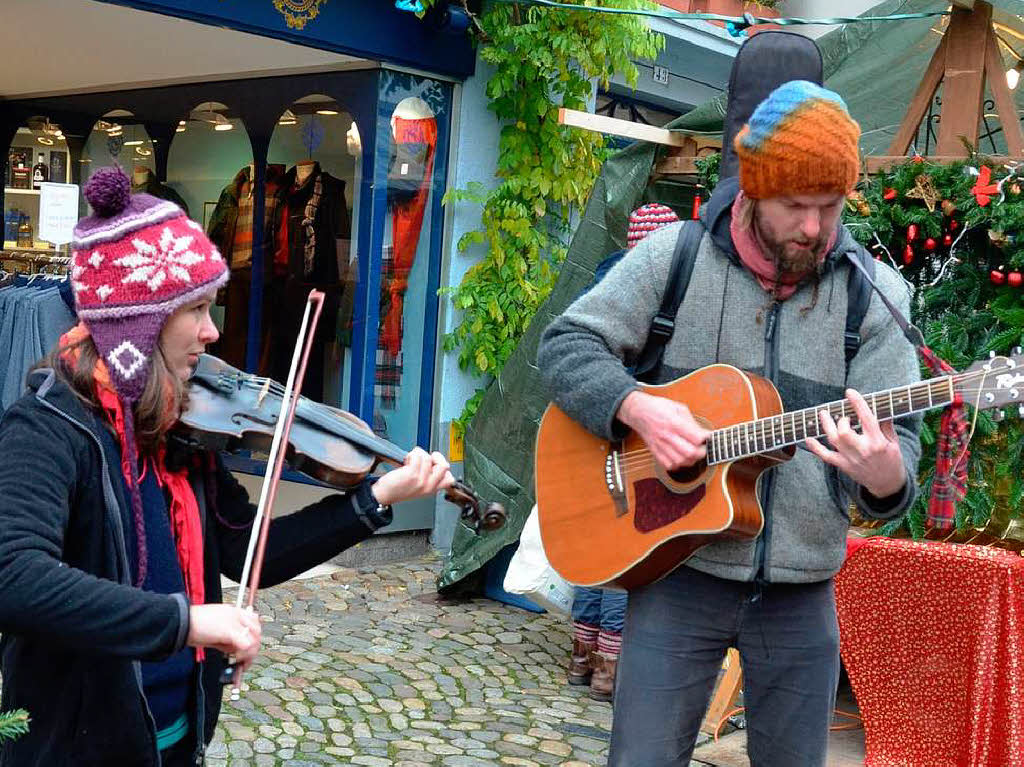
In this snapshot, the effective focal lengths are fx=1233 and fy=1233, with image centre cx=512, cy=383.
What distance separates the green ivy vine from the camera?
270 inches

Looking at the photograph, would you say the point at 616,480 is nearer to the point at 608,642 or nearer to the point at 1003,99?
the point at 608,642

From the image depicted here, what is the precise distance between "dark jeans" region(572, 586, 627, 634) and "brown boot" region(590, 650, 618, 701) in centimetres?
12

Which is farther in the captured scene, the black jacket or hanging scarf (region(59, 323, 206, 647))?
hanging scarf (region(59, 323, 206, 647))

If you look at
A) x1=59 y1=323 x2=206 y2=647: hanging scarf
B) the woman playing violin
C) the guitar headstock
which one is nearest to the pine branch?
the woman playing violin

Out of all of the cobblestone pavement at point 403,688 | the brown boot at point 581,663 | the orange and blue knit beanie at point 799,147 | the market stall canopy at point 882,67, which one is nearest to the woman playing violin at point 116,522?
the orange and blue knit beanie at point 799,147

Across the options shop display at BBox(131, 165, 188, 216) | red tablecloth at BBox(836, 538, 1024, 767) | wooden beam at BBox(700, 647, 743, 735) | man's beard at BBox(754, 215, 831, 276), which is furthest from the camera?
shop display at BBox(131, 165, 188, 216)

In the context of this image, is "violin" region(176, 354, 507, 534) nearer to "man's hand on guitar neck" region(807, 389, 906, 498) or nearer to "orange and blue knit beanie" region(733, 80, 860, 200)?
"man's hand on guitar neck" region(807, 389, 906, 498)

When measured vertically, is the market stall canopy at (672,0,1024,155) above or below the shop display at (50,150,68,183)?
above

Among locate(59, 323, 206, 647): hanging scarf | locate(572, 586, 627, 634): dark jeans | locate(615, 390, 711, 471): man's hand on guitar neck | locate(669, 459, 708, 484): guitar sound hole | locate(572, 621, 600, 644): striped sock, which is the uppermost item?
locate(615, 390, 711, 471): man's hand on guitar neck

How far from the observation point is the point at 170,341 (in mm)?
2051

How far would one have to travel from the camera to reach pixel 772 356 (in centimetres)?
250

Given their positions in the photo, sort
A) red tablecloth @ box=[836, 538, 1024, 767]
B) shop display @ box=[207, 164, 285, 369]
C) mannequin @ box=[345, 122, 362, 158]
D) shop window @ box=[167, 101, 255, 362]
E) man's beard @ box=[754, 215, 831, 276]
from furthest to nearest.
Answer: shop window @ box=[167, 101, 255, 362]
shop display @ box=[207, 164, 285, 369]
mannequin @ box=[345, 122, 362, 158]
red tablecloth @ box=[836, 538, 1024, 767]
man's beard @ box=[754, 215, 831, 276]

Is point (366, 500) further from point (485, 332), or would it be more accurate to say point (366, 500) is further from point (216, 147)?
point (216, 147)

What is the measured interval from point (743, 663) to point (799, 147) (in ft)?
3.42
